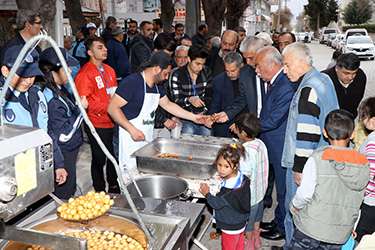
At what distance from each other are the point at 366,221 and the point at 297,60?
4.50ft

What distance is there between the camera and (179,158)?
12.2 feet

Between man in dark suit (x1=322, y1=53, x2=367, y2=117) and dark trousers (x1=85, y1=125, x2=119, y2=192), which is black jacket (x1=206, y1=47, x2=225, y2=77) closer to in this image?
man in dark suit (x1=322, y1=53, x2=367, y2=117)

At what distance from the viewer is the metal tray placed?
344cm

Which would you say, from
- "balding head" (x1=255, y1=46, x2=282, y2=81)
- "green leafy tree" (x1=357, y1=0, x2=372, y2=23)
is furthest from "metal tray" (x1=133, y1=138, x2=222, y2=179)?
"green leafy tree" (x1=357, y1=0, x2=372, y2=23)

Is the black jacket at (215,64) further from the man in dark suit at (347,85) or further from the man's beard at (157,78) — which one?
the man's beard at (157,78)

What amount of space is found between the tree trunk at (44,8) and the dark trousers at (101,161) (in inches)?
66.9

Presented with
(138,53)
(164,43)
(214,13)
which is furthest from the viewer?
(214,13)

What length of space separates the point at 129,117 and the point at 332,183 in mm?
1905

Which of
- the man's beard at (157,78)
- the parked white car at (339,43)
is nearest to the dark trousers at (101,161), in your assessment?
the man's beard at (157,78)

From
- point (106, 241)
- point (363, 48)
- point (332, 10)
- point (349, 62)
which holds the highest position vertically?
point (332, 10)

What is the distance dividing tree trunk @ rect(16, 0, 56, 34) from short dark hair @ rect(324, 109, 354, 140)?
4192 mm

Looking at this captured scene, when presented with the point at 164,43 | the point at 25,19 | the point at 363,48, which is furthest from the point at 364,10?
the point at 25,19

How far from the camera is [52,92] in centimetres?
331

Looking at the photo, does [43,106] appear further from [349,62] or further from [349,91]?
[349,91]
